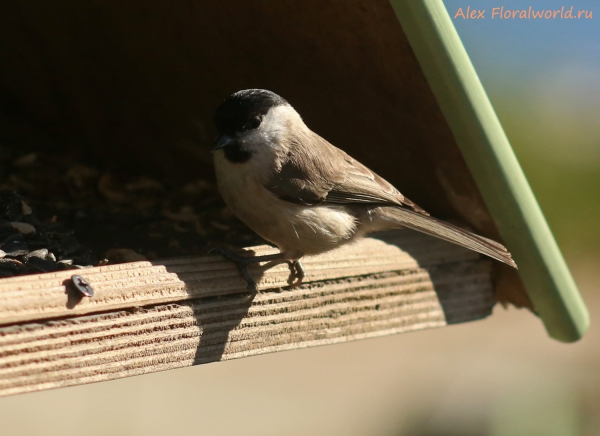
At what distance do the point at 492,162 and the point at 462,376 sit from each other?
3.01 meters

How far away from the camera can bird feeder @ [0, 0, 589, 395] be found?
1.53 metres

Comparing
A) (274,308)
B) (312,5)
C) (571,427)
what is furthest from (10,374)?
(571,427)

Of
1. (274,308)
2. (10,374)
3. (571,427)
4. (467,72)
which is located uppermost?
Result: (467,72)

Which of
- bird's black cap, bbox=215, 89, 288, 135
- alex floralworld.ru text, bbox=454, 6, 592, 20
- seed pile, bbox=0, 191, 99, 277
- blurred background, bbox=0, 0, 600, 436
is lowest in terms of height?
blurred background, bbox=0, 0, 600, 436

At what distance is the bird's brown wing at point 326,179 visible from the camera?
2133mm

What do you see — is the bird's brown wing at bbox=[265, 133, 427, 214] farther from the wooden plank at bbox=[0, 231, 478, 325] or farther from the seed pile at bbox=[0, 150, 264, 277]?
the seed pile at bbox=[0, 150, 264, 277]

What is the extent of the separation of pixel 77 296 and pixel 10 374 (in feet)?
0.63

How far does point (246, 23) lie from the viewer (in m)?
2.32

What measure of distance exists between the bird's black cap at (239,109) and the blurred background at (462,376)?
1414 mm

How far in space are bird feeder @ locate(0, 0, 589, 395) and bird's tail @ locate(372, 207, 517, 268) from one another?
6 centimetres

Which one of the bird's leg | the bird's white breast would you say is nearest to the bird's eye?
the bird's white breast

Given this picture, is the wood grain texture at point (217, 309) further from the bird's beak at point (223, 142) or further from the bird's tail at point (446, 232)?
the bird's beak at point (223, 142)

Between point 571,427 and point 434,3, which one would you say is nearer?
point 434,3

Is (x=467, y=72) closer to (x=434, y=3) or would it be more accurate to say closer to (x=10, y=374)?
(x=434, y=3)
